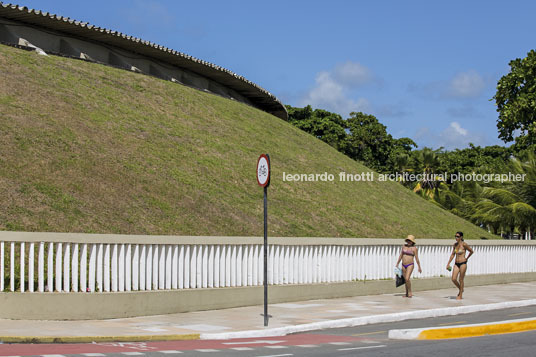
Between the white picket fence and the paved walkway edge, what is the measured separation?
3304 mm

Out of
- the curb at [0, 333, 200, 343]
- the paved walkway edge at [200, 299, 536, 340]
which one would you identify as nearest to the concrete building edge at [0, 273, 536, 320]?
the curb at [0, 333, 200, 343]

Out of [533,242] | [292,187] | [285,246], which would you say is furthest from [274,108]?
[285,246]

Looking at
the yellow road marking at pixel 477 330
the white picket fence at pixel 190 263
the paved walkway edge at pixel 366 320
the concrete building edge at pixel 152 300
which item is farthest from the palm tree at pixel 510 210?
the yellow road marking at pixel 477 330

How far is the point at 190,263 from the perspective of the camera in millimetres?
15500

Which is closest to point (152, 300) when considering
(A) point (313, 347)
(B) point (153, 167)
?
(A) point (313, 347)

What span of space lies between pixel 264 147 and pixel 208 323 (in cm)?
2123

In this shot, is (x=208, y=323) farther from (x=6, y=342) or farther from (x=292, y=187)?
(x=292, y=187)

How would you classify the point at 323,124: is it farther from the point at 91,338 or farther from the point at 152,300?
the point at 91,338

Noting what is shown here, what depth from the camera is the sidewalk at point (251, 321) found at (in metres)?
11.4

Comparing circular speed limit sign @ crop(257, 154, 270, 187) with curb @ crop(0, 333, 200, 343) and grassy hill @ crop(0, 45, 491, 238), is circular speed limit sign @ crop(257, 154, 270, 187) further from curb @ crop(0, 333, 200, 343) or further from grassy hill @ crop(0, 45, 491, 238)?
grassy hill @ crop(0, 45, 491, 238)

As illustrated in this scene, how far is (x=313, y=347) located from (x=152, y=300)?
4.82m

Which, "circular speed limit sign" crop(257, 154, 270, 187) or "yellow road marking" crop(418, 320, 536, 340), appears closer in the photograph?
"yellow road marking" crop(418, 320, 536, 340)

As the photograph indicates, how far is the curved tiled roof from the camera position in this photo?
30625mm

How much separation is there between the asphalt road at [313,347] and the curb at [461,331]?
13.7 inches
